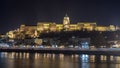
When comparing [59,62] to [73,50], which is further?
[73,50]

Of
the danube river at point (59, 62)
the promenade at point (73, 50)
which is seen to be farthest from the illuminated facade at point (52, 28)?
the danube river at point (59, 62)

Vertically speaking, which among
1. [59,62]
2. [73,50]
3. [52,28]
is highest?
[52,28]

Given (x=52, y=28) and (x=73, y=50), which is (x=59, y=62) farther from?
(x=52, y=28)

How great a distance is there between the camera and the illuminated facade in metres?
111

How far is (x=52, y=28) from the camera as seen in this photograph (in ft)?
383

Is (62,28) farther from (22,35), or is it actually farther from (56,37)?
(56,37)

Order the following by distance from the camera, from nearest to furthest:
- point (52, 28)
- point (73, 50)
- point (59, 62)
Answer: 1. point (59, 62)
2. point (73, 50)
3. point (52, 28)

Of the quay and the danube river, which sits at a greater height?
the quay

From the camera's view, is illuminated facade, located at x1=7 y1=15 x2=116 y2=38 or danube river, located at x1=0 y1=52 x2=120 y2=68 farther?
illuminated facade, located at x1=7 y1=15 x2=116 y2=38

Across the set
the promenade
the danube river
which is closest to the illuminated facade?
the promenade

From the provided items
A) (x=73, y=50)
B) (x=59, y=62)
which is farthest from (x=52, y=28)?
(x=59, y=62)

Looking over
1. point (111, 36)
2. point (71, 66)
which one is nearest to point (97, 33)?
point (111, 36)

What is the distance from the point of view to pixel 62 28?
115m

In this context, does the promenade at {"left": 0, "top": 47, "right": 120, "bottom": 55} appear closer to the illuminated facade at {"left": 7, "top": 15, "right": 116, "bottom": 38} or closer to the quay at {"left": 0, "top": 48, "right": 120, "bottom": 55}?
the quay at {"left": 0, "top": 48, "right": 120, "bottom": 55}
